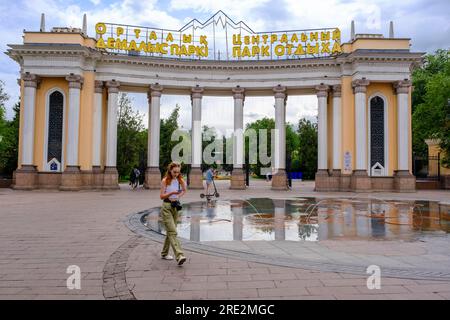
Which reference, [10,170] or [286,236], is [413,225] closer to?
[286,236]

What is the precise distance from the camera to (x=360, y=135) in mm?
26609

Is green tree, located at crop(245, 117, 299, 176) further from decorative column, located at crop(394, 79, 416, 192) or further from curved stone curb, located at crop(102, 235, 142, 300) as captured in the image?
curved stone curb, located at crop(102, 235, 142, 300)

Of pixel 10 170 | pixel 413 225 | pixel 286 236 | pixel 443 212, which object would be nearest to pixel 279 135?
pixel 443 212

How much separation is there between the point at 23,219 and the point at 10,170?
98.5ft

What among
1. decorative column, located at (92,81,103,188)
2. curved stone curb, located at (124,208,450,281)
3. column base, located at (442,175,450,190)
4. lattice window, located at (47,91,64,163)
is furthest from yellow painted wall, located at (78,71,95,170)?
column base, located at (442,175,450,190)

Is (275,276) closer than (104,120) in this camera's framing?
Yes

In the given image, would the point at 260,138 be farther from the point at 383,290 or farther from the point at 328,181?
the point at 383,290

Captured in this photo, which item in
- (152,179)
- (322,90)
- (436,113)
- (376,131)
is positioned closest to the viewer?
(376,131)

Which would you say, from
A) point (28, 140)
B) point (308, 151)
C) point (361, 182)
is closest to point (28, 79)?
point (28, 140)

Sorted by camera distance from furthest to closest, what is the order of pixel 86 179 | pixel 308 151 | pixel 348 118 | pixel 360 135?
pixel 308 151
pixel 348 118
pixel 360 135
pixel 86 179

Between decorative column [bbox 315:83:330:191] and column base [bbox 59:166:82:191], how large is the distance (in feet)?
57.3

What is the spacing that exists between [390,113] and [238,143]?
11.7m

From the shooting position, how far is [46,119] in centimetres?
2667

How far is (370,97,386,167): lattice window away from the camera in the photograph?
1070 inches
